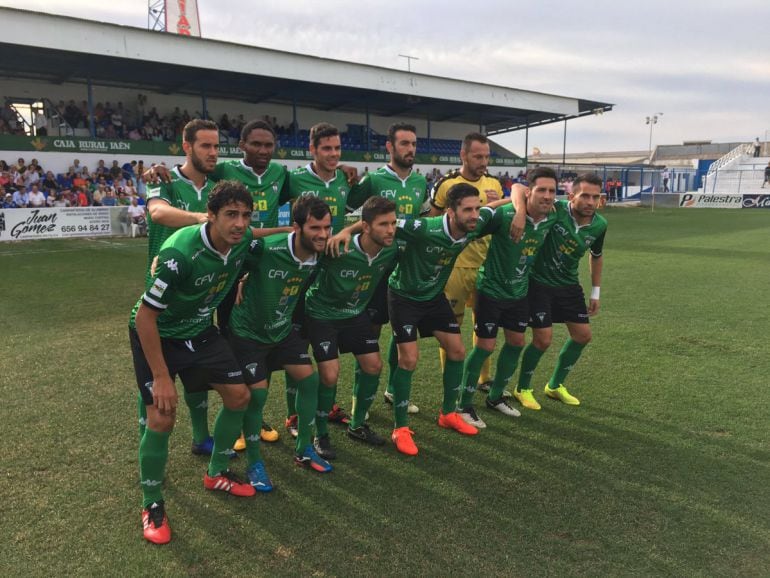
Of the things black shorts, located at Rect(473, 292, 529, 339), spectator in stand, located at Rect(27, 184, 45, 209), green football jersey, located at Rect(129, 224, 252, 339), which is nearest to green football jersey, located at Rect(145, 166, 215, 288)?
green football jersey, located at Rect(129, 224, 252, 339)

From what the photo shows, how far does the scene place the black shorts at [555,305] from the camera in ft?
16.4

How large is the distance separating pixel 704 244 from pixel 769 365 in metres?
12.9

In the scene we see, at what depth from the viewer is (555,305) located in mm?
5125

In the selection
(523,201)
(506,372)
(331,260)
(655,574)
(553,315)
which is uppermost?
(523,201)

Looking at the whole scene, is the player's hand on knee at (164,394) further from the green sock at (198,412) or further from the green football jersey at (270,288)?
the green sock at (198,412)

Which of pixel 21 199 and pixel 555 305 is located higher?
pixel 21 199

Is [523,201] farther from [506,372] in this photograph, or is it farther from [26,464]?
[26,464]

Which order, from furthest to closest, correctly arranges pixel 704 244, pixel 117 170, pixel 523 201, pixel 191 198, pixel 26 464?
pixel 117 170, pixel 704 244, pixel 523 201, pixel 191 198, pixel 26 464

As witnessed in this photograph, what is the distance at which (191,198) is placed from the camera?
404 cm

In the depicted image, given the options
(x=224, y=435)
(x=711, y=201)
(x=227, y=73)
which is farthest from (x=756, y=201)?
(x=224, y=435)

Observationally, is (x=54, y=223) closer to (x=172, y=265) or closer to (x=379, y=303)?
(x=379, y=303)

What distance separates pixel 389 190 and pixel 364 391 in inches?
67.2

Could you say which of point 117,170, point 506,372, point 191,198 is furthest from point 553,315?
point 117,170

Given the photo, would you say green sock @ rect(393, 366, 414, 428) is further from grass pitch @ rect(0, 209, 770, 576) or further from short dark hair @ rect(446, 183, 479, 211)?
short dark hair @ rect(446, 183, 479, 211)
